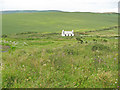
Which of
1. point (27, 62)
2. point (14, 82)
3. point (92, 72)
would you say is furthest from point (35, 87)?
point (92, 72)

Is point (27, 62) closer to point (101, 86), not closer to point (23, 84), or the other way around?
point (23, 84)

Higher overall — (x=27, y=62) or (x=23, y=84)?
(x=27, y=62)

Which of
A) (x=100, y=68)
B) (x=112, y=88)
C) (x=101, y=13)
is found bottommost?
(x=112, y=88)

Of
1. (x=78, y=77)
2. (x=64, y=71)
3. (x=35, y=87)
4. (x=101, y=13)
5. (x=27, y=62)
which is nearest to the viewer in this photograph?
(x=35, y=87)

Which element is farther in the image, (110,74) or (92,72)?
(92,72)

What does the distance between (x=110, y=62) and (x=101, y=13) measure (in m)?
122

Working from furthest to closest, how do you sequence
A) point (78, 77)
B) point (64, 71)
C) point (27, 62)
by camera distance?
1. point (27, 62)
2. point (64, 71)
3. point (78, 77)

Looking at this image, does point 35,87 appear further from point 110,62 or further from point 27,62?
point 110,62

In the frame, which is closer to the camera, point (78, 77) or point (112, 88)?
point (112, 88)

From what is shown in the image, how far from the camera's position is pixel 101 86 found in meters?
5.83

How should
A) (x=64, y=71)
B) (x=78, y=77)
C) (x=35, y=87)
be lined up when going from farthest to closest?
(x=64, y=71) < (x=78, y=77) < (x=35, y=87)

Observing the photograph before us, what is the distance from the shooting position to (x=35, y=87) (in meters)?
5.67

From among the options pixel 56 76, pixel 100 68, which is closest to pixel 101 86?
pixel 100 68

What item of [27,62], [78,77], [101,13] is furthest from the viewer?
[101,13]
